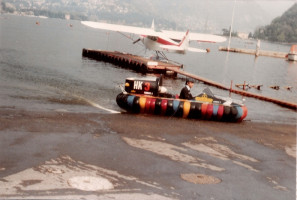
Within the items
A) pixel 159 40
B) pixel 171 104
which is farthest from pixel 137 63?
pixel 171 104

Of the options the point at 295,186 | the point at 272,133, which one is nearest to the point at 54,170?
the point at 295,186

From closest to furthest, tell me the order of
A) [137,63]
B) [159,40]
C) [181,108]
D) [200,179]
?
[200,179] < [181,108] < [137,63] < [159,40]

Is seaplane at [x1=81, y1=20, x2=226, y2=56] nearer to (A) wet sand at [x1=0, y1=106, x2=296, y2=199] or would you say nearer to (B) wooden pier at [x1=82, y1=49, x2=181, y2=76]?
(B) wooden pier at [x1=82, y1=49, x2=181, y2=76]

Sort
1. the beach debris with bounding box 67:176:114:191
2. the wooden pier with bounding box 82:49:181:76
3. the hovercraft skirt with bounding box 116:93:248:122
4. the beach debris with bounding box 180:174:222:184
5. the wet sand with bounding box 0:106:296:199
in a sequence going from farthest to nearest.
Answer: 1. the wooden pier with bounding box 82:49:181:76
2. the hovercraft skirt with bounding box 116:93:248:122
3. the beach debris with bounding box 180:174:222:184
4. the wet sand with bounding box 0:106:296:199
5. the beach debris with bounding box 67:176:114:191

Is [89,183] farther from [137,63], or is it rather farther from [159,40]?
[159,40]

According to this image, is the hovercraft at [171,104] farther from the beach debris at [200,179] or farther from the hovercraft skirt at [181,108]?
the beach debris at [200,179]

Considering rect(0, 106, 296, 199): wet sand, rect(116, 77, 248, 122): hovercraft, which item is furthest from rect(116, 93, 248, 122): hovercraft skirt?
rect(0, 106, 296, 199): wet sand

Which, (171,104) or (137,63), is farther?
(137,63)
